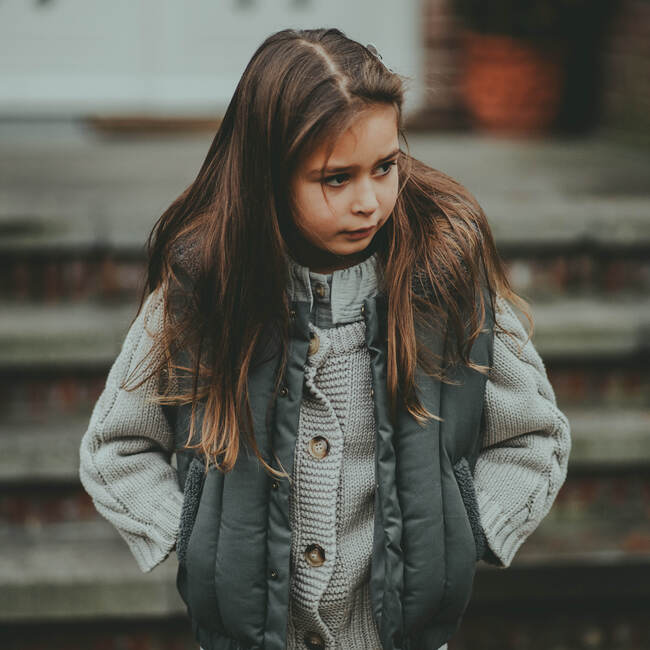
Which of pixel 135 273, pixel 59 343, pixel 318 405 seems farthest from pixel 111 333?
pixel 318 405

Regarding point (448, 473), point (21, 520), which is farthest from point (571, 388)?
→ point (21, 520)

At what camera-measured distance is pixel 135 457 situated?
1737mm

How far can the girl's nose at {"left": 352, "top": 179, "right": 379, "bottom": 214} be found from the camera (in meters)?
1.42

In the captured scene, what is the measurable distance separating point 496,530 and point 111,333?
5.85 feet

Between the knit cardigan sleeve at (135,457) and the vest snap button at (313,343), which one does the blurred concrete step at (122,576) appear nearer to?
the knit cardigan sleeve at (135,457)

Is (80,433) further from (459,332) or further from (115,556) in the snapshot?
(459,332)

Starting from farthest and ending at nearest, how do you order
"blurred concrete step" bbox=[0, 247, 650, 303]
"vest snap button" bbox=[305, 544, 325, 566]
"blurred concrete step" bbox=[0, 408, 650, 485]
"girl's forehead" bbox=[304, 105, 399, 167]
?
1. "blurred concrete step" bbox=[0, 247, 650, 303]
2. "blurred concrete step" bbox=[0, 408, 650, 485]
3. "vest snap button" bbox=[305, 544, 325, 566]
4. "girl's forehead" bbox=[304, 105, 399, 167]

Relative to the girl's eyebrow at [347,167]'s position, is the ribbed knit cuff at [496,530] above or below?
below

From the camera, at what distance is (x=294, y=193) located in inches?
58.1

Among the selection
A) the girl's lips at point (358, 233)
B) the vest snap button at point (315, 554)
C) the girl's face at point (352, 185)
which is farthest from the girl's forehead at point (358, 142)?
the vest snap button at point (315, 554)

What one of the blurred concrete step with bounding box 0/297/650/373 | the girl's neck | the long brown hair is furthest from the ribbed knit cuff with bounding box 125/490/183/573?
the blurred concrete step with bounding box 0/297/650/373

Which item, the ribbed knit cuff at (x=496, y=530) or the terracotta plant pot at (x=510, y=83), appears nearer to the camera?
the ribbed knit cuff at (x=496, y=530)

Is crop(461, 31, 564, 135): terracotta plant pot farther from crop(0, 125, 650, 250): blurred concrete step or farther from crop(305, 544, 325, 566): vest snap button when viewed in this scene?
crop(305, 544, 325, 566): vest snap button

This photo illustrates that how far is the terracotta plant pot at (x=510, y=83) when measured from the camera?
4.98 metres
